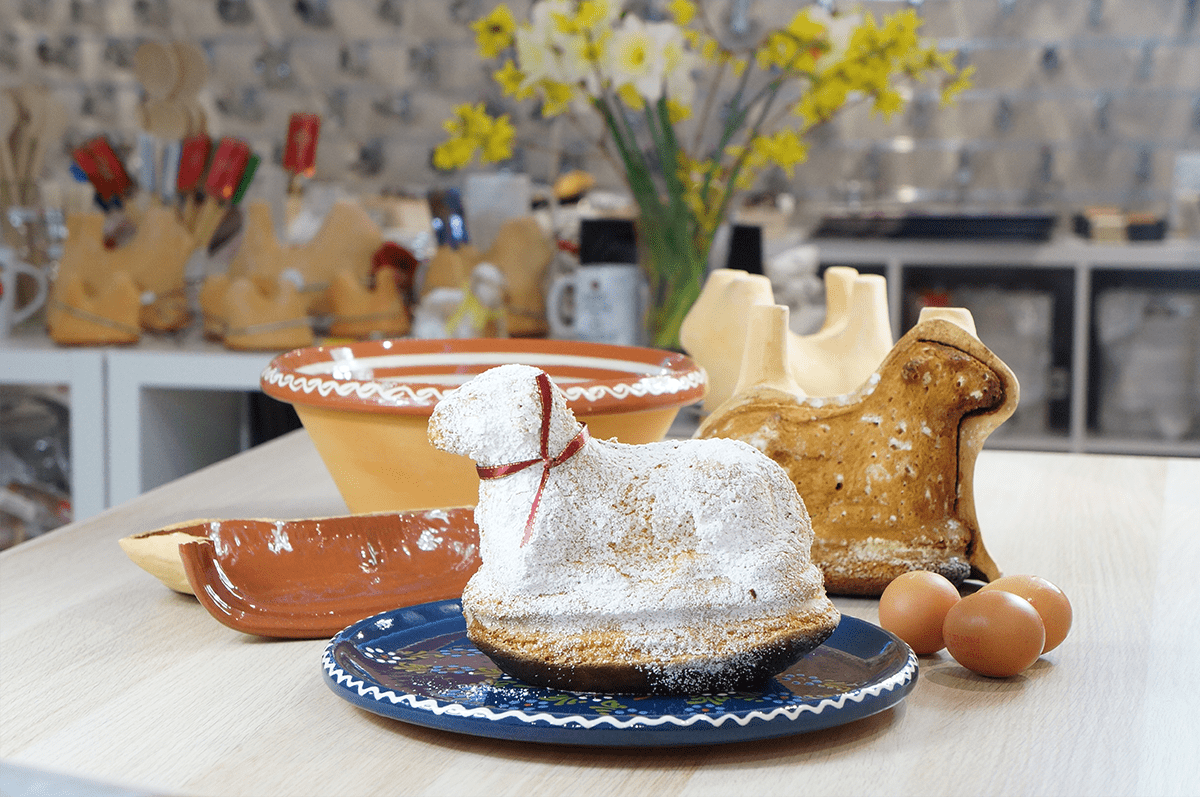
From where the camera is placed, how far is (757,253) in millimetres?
1779

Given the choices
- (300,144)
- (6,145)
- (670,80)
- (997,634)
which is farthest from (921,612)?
(6,145)

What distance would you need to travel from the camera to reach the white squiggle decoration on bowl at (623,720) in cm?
46

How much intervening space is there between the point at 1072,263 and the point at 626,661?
272 cm

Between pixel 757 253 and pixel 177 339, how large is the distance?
0.99 meters

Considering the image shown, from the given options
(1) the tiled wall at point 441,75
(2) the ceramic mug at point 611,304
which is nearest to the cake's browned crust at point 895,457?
(2) the ceramic mug at point 611,304

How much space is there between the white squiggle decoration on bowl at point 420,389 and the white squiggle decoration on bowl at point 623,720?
0.75 ft

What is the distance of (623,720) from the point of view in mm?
459

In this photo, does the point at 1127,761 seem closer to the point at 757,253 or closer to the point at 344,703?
the point at 344,703

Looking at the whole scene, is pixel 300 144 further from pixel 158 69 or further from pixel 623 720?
pixel 623 720

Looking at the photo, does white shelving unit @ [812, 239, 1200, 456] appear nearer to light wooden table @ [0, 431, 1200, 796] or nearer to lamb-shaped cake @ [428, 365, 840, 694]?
light wooden table @ [0, 431, 1200, 796]

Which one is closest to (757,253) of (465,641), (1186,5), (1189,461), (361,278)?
(361,278)

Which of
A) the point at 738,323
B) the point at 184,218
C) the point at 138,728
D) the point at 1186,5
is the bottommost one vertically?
the point at 138,728

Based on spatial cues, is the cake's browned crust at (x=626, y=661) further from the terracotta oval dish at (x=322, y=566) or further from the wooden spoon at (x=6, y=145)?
the wooden spoon at (x=6, y=145)

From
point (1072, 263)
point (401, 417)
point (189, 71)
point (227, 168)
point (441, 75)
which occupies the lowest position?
point (401, 417)
